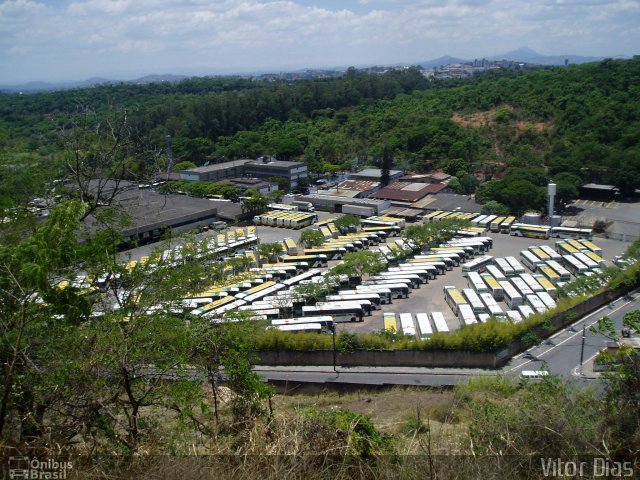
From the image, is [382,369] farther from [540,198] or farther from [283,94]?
[283,94]

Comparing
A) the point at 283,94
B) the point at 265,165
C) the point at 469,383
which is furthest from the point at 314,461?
the point at 283,94

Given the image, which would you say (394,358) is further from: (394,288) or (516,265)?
(516,265)

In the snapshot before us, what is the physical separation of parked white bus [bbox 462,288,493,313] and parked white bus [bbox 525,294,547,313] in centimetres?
78

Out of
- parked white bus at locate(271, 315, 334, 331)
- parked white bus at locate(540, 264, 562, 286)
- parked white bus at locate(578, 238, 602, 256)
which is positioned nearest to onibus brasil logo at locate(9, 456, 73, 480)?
parked white bus at locate(271, 315, 334, 331)

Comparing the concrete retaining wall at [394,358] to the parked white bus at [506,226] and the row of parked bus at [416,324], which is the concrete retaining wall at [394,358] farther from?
the parked white bus at [506,226]

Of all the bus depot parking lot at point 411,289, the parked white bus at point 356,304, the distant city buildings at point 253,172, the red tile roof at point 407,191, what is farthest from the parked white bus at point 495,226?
the distant city buildings at point 253,172

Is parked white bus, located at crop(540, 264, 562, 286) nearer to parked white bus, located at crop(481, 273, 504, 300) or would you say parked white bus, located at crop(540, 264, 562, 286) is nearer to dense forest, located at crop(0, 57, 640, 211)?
parked white bus, located at crop(481, 273, 504, 300)

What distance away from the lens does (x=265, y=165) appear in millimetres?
18297

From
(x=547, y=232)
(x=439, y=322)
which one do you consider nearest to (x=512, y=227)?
(x=547, y=232)

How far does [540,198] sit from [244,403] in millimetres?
12334

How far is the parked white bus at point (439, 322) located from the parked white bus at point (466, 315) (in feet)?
0.82

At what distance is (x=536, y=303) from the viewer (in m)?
8.12

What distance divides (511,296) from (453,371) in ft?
8.44

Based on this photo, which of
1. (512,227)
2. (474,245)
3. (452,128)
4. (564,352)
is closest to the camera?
(564,352)
